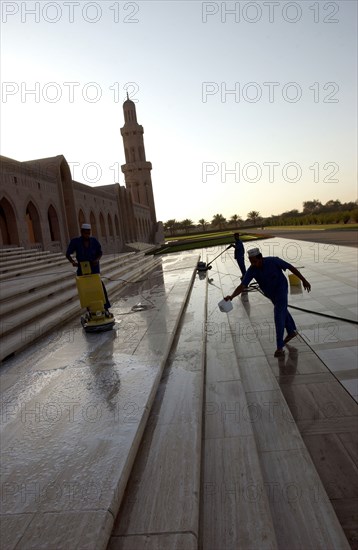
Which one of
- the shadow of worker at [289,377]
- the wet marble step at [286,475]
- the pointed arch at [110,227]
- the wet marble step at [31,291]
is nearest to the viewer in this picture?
the wet marble step at [286,475]

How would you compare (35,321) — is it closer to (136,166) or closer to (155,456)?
(155,456)

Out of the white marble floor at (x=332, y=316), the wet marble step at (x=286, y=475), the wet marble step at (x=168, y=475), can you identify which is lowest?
the white marble floor at (x=332, y=316)

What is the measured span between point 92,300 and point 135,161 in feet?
153

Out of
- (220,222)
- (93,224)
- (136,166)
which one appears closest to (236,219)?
(220,222)

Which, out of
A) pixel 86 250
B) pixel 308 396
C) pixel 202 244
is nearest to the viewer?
pixel 308 396

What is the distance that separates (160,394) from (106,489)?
4.81ft

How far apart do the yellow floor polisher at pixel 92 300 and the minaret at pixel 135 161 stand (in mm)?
45239

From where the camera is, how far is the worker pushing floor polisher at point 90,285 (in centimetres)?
573

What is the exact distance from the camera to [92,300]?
5.80 metres

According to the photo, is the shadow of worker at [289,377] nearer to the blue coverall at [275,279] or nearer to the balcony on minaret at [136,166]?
the blue coverall at [275,279]

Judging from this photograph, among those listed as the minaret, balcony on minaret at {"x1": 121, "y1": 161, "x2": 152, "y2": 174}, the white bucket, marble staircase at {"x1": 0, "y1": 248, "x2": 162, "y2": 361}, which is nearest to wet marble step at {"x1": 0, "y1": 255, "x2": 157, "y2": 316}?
marble staircase at {"x1": 0, "y1": 248, "x2": 162, "y2": 361}

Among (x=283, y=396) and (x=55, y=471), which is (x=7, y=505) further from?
(x=283, y=396)

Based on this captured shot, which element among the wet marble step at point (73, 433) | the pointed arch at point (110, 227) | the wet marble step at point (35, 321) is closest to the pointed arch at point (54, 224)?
the pointed arch at point (110, 227)

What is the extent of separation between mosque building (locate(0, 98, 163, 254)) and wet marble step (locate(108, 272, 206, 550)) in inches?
544
